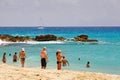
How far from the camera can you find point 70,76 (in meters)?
18.5

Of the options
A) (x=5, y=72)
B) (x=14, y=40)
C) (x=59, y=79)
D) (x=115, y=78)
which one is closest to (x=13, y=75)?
(x=5, y=72)

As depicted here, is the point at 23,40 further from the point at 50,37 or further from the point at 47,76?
the point at 47,76

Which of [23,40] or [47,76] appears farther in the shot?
[23,40]

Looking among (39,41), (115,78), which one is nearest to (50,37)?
(39,41)

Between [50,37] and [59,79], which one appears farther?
[50,37]

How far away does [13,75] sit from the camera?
706 inches

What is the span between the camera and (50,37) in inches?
3664

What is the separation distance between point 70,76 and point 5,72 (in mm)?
3020

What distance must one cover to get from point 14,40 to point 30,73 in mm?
69783

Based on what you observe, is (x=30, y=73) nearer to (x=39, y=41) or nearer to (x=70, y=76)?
(x=70, y=76)

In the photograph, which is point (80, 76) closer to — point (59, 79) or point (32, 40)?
point (59, 79)

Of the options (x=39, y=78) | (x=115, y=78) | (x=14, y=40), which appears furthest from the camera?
(x=14, y=40)

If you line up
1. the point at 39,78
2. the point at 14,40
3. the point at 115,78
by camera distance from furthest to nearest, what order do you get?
the point at 14,40
the point at 115,78
the point at 39,78

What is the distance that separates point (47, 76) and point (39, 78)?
58 cm
